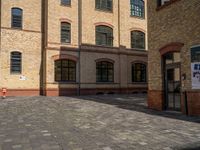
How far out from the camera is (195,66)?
36.0 ft

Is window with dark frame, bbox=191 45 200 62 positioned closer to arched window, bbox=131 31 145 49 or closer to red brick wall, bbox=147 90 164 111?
red brick wall, bbox=147 90 164 111

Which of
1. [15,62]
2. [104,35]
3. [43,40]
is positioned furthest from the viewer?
[104,35]

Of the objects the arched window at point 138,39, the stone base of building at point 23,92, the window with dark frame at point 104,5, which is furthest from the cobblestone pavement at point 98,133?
the arched window at point 138,39

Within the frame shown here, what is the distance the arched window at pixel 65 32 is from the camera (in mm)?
23731

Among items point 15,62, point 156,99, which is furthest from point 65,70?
point 156,99

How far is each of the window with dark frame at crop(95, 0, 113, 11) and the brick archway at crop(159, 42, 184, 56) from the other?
13928 mm

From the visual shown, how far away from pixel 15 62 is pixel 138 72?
12.8 meters

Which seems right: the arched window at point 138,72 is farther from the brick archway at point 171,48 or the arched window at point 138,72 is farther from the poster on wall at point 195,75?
the poster on wall at point 195,75

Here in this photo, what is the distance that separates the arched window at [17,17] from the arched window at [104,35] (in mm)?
7424

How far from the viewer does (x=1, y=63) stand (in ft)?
72.2

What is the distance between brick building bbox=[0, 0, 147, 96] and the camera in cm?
2261

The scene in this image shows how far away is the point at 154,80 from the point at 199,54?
3.39 metres

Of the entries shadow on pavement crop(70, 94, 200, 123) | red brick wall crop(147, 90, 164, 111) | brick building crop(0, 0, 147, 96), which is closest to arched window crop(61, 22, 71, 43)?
brick building crop(0, 0, 147, 96)

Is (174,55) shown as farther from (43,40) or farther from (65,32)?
(43,40)
